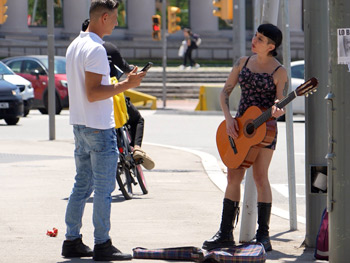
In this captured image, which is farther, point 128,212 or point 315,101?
point 128,212

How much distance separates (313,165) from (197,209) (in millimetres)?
2671

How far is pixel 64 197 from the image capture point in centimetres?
1023

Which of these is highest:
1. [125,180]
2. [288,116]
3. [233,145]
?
[288,116]

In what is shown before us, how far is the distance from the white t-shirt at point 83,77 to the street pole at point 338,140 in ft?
5.02

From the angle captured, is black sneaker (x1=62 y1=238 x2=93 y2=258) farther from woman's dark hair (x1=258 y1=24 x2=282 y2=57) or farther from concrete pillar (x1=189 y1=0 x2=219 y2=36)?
concrete pillar (x1=189 y1=0 x2=219 y2=36)

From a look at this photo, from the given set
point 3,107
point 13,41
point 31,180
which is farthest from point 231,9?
point 13,41

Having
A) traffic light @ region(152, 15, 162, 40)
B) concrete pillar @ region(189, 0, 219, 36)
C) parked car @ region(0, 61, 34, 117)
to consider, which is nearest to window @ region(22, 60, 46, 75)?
parked car @ region(0, 61, 34, 117)

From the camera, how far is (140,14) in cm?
5572

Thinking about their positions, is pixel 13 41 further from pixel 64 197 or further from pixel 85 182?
pixel 85 182

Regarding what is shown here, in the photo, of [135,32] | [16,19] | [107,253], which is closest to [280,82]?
[107,253]

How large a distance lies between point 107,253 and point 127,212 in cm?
259

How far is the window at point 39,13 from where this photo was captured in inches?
2146

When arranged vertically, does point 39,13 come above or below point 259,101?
above

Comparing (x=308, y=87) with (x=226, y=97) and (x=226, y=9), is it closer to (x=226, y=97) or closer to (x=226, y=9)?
(x=226, y=97)
